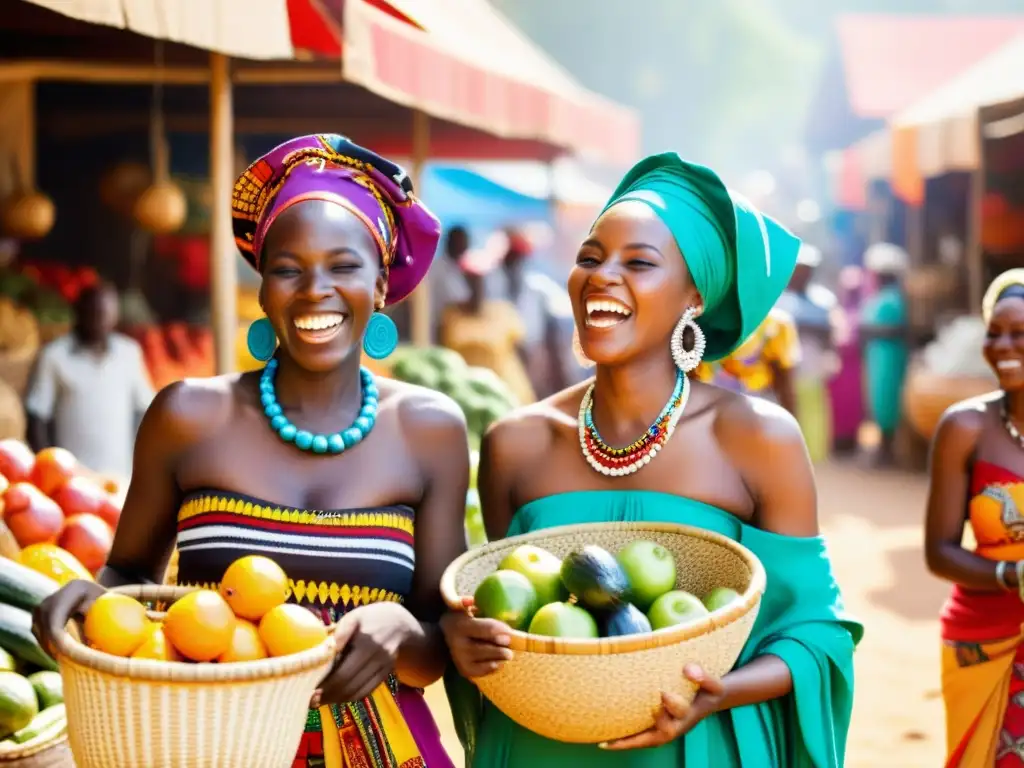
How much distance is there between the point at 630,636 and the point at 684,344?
2.69ft

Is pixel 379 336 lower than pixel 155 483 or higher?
higher

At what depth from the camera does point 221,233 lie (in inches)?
259

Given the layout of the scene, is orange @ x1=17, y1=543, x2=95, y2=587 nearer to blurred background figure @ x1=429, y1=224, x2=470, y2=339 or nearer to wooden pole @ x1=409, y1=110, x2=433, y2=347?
wooden pole @ x1=409, y1=110, x2=433, y2=347

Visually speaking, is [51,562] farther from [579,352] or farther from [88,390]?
[88,390]

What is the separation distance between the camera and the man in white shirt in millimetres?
7152

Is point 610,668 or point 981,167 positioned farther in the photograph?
point 981,167

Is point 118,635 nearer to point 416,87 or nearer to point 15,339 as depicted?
point 416,87

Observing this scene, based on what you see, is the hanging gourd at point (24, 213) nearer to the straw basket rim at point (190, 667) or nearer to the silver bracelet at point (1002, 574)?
the silver bracelet at point (1002, 574)

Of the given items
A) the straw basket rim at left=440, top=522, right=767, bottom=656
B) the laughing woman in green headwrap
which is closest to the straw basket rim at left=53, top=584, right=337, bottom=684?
the straw basket rim at left=440, top=522, right=767, bottom=656

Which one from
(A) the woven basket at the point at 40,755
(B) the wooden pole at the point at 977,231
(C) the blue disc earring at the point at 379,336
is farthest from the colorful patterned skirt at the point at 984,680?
(B) the wooden pole at the point at 977,231

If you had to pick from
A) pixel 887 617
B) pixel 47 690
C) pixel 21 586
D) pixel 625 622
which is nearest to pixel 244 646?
pixel 625 622

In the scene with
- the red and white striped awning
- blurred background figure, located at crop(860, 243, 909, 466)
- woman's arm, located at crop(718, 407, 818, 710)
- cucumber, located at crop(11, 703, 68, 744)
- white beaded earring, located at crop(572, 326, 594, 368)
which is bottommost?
blurred background figure, located at crop(860, 243, 909, 466)

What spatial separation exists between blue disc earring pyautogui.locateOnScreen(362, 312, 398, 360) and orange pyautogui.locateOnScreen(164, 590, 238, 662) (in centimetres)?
78

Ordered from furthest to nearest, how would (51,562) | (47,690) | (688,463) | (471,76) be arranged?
(471,76), (51,562), (47,690), (688,463)
